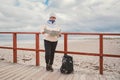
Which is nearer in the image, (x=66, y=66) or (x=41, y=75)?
(x=41, y=75)

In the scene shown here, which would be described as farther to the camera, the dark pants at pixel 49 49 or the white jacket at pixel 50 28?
the dark pants at pixel 49 49

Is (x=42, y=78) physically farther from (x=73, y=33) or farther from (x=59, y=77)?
(x=73, y=33)

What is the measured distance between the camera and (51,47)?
246 inches

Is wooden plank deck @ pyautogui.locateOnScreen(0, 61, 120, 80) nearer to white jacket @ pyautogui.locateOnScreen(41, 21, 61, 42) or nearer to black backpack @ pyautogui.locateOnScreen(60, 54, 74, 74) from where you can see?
black backpack @ pyautogui.locateOnScreen(60, 54, 74, 74)

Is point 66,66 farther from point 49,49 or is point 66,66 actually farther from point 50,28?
point 50,28

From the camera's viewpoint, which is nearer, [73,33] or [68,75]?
[68,75]

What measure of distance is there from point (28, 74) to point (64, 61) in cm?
113

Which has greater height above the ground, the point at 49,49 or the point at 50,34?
the point at 50,34

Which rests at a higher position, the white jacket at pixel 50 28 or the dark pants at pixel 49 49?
the white jacket at pixel 50 28

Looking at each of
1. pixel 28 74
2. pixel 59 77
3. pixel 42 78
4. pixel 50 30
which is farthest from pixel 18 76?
pixel 50 30

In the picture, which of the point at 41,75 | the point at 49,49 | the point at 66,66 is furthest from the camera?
the point at 49,49

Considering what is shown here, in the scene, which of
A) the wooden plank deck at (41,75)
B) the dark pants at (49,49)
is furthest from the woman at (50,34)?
the wooden plank deck at (41,75)

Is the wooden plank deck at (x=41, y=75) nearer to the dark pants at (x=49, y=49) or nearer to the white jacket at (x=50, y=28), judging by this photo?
the dark pants at (x=49, y=49)

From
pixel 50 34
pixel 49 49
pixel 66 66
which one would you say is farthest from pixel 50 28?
pixel 66 66
